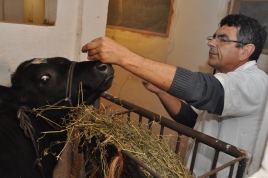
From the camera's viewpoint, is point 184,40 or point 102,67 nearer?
point 102,67

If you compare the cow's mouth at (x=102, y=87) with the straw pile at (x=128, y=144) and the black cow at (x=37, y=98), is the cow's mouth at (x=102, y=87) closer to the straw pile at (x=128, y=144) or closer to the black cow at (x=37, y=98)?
the black cow at (x=37, y=98)

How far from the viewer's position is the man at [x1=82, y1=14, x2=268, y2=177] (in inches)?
57.7

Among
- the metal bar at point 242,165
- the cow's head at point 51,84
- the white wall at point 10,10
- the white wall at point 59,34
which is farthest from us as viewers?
the white wall at point 10,10

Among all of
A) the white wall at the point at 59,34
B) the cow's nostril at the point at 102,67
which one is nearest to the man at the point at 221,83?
the cow's nostril at the point at 102,67

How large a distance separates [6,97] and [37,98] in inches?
8.0

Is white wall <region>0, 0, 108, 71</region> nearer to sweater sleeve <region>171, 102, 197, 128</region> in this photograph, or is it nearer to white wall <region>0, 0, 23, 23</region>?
sweater sleeve <region>171, 102, 197, 128</region>

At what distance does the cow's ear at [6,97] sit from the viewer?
5.76ft

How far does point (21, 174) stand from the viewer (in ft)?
5.52

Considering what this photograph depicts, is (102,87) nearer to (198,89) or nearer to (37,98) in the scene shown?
(37,98)

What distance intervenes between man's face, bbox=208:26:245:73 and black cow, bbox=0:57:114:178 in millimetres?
964

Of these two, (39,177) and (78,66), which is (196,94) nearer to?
(78,66)

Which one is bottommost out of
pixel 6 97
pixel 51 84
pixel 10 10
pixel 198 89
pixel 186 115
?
pixel 186 115

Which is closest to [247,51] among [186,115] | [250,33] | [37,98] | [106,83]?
[250,33]

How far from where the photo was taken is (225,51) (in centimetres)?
211
